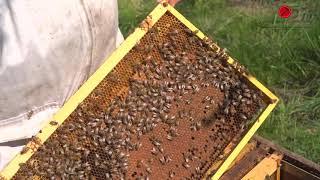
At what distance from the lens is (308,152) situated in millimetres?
4797

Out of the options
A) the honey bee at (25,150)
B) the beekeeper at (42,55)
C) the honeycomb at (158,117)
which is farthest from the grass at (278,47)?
the honey bee at (25,150)

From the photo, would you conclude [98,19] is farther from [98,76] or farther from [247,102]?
[247,102]

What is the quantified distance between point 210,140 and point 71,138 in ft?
2.80

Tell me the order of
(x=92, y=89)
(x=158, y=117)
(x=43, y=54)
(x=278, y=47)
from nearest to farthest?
1. (x=43, y=54)
2. (x=92, y=89)
3. (x=158, y=117)
4. (x=278, y=47)

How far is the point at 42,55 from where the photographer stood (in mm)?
2916

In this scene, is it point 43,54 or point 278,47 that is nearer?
point 43,54

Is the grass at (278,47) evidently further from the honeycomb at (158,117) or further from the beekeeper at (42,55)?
the beekeeper at (42,55)

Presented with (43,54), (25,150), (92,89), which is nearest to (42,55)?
(43,54)

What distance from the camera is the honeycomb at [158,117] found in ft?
10.3

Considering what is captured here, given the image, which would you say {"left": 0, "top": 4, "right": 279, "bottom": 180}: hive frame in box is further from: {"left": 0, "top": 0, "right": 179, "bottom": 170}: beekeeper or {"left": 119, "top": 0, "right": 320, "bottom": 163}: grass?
{"left": 119, "top": 0, "right": 320, "bottom": 163}: grass

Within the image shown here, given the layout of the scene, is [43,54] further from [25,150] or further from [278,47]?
[278,47]

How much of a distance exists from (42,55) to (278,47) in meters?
3.02

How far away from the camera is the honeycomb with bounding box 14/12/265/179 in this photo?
10.3 ft

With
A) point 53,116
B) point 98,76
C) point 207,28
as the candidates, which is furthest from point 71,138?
point 207,28
